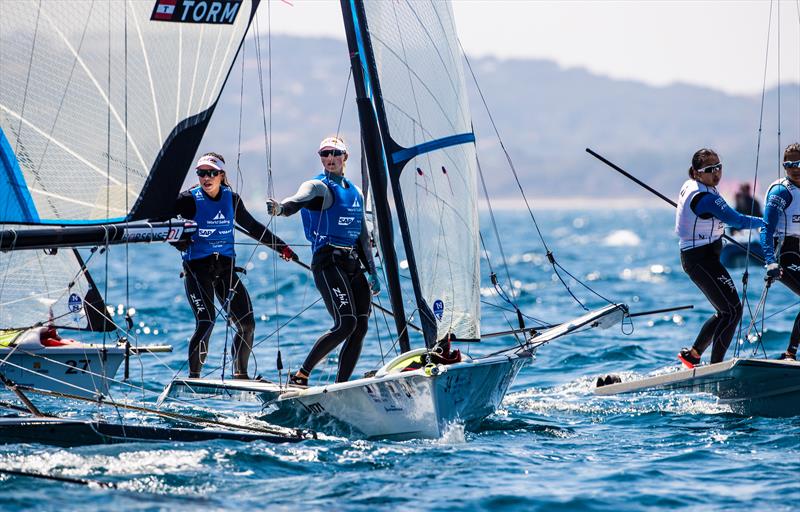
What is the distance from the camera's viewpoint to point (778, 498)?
19.3ft

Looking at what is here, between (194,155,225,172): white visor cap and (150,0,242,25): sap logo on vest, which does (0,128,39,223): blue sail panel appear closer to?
(150,0,242,25): sap logo on vest

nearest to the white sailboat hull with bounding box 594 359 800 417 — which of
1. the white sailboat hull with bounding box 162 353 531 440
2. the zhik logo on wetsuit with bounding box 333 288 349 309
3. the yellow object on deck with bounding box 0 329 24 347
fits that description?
the white sailboat hull with bounding box 162 353 531 440

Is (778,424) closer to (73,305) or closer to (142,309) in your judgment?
(73,305)

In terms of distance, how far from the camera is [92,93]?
6863 millimetres

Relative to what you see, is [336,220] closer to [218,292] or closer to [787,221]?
[218,292]

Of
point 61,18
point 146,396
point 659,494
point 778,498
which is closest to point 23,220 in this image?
point 61,18

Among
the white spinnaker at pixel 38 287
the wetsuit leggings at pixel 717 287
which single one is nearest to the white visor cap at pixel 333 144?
the wetsuit leggings at pixel 717 287

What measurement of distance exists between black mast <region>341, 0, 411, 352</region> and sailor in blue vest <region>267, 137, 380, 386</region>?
248 millimetres

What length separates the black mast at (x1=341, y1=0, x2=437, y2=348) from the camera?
7.57m

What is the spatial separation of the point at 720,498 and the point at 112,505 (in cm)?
303

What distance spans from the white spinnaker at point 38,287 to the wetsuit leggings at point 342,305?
2635 millimetres

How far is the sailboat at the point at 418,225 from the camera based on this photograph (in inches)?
285


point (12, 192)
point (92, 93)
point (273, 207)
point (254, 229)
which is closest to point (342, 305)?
point (273, 207)

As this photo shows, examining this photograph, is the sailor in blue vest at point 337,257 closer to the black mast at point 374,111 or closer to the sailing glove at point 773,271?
the black mast at point 374,111
